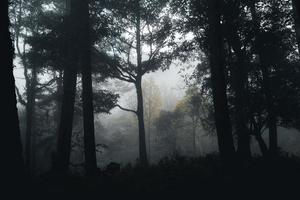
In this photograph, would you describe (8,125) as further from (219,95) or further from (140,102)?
(140,102)

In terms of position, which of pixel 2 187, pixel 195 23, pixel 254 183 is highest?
pixel 195 23

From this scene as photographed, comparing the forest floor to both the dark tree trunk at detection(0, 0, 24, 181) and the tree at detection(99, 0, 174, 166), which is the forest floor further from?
the tree at detection(99, 0, 174, 166)

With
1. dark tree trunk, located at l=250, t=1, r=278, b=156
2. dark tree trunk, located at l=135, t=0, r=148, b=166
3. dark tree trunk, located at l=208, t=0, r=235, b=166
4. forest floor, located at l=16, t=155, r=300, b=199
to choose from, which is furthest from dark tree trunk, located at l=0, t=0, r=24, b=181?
dark tree trunk, located at l=135, t=0, r=148, b=166

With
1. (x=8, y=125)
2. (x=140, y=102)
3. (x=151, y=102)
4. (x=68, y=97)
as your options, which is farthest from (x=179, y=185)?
(x=151, y=102)

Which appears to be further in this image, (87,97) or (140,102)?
(140,102)

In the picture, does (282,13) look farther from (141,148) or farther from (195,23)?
(141,148)

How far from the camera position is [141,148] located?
62.5 feet

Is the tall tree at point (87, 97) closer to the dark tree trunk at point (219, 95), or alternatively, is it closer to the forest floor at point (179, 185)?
the forest floor at point (179, 185)

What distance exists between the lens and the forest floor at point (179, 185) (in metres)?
6.17

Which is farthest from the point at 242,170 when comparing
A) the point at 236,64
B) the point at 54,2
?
the point at 54,2

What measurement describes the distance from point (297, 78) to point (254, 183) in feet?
29.8

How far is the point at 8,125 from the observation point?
16.5ft

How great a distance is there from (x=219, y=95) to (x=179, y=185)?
3585mm

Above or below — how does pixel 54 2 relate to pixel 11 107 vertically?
above
